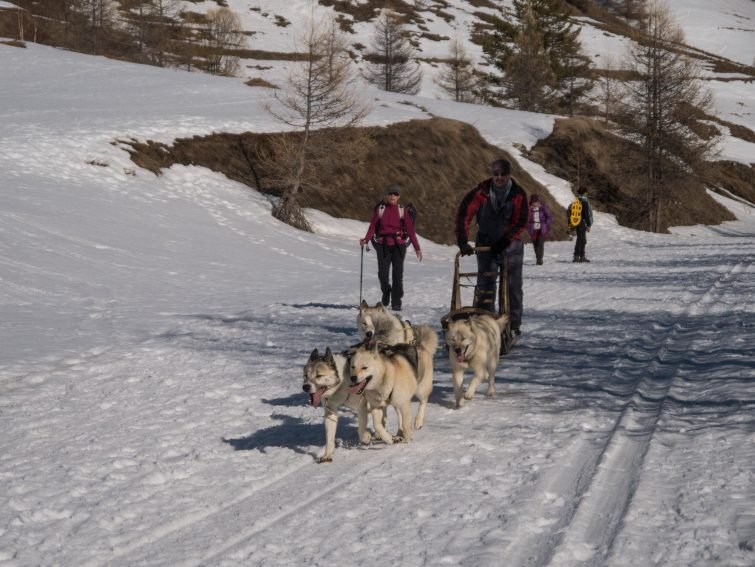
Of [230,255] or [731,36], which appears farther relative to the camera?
[731,36]

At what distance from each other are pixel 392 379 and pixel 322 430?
1087 mm

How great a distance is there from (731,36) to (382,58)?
75.2 meters

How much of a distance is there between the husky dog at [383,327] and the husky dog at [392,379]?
2.55 feet

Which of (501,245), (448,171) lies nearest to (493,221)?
(501,245)

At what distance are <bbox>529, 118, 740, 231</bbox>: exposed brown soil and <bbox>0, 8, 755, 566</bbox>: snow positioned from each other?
23.4 m

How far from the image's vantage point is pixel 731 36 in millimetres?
116875

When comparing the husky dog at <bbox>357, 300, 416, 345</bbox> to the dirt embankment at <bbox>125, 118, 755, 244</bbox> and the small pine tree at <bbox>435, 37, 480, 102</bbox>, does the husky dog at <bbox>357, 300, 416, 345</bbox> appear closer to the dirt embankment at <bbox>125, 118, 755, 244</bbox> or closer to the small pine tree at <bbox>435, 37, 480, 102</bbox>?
the dirt embankment at <bbox>125, 118, 755, 244</bbox>

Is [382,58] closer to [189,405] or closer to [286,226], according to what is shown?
[286,226]

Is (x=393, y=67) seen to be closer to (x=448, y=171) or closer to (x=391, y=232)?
(x=448, y=171)

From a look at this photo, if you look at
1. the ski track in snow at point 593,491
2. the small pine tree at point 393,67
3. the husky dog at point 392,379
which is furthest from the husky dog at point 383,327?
the small pine tree at point 393,67

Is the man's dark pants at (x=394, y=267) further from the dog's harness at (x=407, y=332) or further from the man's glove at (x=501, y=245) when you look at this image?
the dog's harness at (x=407, y=332)

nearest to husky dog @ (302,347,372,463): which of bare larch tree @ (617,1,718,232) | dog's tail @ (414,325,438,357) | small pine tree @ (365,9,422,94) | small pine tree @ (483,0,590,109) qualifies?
dog's tail @ (414,325,438,357)

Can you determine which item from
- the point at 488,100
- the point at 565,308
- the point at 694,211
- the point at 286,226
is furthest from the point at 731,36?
the point at 565,308

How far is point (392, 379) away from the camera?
18.0 feet
